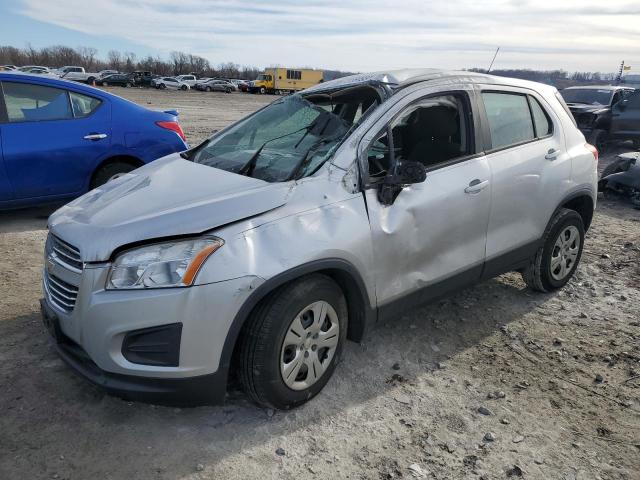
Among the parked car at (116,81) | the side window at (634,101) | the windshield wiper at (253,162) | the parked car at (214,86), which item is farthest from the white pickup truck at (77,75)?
the windshield wiper at (253,162)

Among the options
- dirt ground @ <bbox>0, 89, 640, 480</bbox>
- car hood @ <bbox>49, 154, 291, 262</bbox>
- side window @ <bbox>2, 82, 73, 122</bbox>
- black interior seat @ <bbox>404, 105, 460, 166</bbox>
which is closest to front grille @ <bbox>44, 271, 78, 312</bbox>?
car hood @ <bbox>49, 154, 291, 262</bbox>

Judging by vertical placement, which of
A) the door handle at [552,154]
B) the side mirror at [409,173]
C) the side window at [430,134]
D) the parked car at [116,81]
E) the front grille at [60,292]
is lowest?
the parked car at [116,81]

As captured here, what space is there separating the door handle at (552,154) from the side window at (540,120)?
14cm

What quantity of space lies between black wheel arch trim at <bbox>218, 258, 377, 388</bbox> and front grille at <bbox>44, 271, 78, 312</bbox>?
2.68 ft

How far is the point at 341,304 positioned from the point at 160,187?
4.02ft

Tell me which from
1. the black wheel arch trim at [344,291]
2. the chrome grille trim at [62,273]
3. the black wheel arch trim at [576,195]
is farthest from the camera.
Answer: the black wheel arch trim at [576,195]

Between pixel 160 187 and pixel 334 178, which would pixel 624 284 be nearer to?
pixel 334 178

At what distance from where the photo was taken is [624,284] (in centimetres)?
501

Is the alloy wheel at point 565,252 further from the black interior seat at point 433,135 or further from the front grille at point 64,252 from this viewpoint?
the front grille at point 64,252

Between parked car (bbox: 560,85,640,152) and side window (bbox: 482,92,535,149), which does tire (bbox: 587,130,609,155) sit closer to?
parked car (bbox: 560,85,640,152)

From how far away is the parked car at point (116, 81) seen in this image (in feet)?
176

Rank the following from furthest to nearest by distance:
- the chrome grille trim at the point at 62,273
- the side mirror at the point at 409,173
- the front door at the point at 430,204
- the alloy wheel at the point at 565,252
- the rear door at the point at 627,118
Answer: the rear door at the point at 627,118 → the alloy wheel at the point at 565,252 → the front door at the point at 430,204 → the side mirror at the point at 409,173 → the chrome grille trim at the point at 62,273

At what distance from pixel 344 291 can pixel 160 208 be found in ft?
3.62

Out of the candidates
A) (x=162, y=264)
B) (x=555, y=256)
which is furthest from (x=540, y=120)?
(x=162, y=264)
